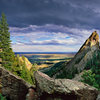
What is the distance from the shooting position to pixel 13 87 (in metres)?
17.7

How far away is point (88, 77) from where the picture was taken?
34031mm

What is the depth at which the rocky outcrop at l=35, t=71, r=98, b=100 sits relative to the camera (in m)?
14.1

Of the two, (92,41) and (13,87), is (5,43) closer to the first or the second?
(13,87)

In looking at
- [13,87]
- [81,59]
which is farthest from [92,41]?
[13,87]

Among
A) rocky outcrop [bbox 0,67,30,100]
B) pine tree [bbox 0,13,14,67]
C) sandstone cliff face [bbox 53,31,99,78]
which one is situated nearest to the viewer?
rocky outcrop [bbox 0,67,30,100]

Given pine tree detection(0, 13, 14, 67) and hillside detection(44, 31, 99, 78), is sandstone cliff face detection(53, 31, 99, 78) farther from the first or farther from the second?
pine tree detection(0, 13, 14, 67)

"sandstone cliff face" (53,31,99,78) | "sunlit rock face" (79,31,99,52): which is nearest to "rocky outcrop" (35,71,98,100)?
"sandstone cliff face" (53,31,99,78)

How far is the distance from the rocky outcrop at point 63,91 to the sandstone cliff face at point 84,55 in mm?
71877

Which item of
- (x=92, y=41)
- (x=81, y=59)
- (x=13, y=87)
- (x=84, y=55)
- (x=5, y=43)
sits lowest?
(x=13, y=87)

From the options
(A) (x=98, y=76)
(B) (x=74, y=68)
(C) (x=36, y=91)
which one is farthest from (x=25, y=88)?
(B) (x=74, y=68)

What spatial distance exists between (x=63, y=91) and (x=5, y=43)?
28.2m

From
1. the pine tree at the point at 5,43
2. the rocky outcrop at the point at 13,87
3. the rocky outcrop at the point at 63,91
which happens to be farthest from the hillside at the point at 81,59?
Answer: the rocky outcrop at the point at 63,91

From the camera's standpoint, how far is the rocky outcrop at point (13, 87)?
57.4 feet

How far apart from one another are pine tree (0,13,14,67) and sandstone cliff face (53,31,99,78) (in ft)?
194
